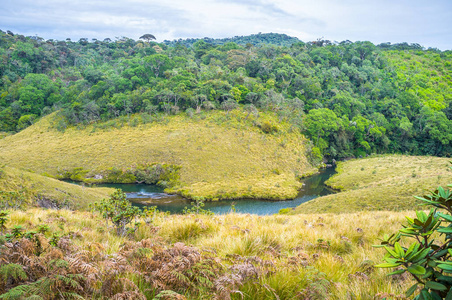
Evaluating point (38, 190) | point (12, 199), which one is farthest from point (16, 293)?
point (38, 190)

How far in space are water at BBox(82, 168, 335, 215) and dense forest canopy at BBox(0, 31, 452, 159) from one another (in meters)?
20.5

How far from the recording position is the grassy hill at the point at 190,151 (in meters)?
40.2

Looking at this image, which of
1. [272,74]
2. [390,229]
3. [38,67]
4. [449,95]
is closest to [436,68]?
[449,95]

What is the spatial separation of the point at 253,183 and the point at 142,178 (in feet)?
60.7

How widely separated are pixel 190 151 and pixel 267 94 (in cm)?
2723

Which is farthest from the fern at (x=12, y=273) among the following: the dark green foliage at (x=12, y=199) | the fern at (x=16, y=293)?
the dark green foliage at (x=12, y=199)

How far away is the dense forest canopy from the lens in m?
57.8

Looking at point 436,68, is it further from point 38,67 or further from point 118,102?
point 38,67

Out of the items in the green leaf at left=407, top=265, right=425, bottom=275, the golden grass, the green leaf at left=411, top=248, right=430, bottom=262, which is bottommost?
the golden grass

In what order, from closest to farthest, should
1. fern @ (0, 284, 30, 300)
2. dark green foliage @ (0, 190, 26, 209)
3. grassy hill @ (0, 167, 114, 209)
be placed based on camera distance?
fern @ (0, 284, 30, 300), dark green foliage @ (0, 190, 26, 209), grassy hill @ (0, 167, 114, 209)

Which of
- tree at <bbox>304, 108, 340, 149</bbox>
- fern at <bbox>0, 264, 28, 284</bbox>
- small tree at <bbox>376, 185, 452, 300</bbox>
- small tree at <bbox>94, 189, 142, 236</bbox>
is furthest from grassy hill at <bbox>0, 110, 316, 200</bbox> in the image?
small tree at <bbox>376, 185, 452, 300</bbox>

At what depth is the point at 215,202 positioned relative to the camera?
34.3 m

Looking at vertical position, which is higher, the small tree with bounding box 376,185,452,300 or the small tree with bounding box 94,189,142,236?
the small tree with bounding box 376,185,452,300

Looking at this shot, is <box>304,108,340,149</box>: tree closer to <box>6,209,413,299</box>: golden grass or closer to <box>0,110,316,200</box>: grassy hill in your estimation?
<box>0,110,316,200</box>: grassy hill
